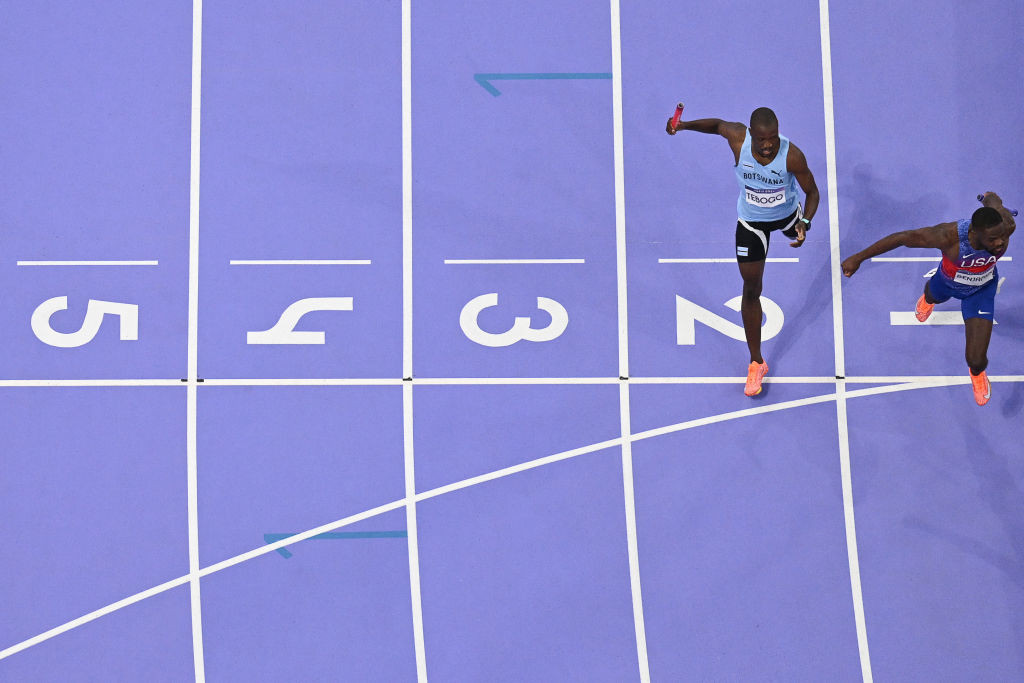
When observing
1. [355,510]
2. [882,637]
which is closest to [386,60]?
[355,510]

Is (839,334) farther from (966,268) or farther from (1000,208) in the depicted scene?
(1000,208)

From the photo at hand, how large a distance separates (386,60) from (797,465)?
351 centimetres

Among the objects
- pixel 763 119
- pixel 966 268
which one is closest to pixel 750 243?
pixel 763 119

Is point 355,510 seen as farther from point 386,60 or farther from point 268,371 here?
point 386,60

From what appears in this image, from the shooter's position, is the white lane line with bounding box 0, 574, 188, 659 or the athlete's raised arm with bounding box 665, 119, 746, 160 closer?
the athlete's raised arm with bounding box 665, 119, 746, 160

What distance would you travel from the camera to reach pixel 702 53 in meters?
5.34

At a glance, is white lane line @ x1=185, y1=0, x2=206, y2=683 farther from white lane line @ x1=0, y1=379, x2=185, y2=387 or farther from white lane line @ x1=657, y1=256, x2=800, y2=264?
white lane line @ x1=657, y1=256, x2=800, y2=264

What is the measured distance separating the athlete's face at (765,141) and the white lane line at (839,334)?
1055 millimetres

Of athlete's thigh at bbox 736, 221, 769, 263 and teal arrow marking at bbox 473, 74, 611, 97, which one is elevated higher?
teal arrow marking at bbox 473, 74, 611, 97

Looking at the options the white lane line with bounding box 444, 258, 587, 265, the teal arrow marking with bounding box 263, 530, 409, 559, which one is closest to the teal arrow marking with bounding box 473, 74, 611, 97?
the white lane line with bounding box 444, 258, 587, 265

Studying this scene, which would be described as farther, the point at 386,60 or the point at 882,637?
the point at 386,60

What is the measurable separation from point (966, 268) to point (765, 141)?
1.34m

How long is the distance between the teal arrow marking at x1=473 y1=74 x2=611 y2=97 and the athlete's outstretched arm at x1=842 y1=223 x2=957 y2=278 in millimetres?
1862

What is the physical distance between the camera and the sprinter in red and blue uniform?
440 cm
